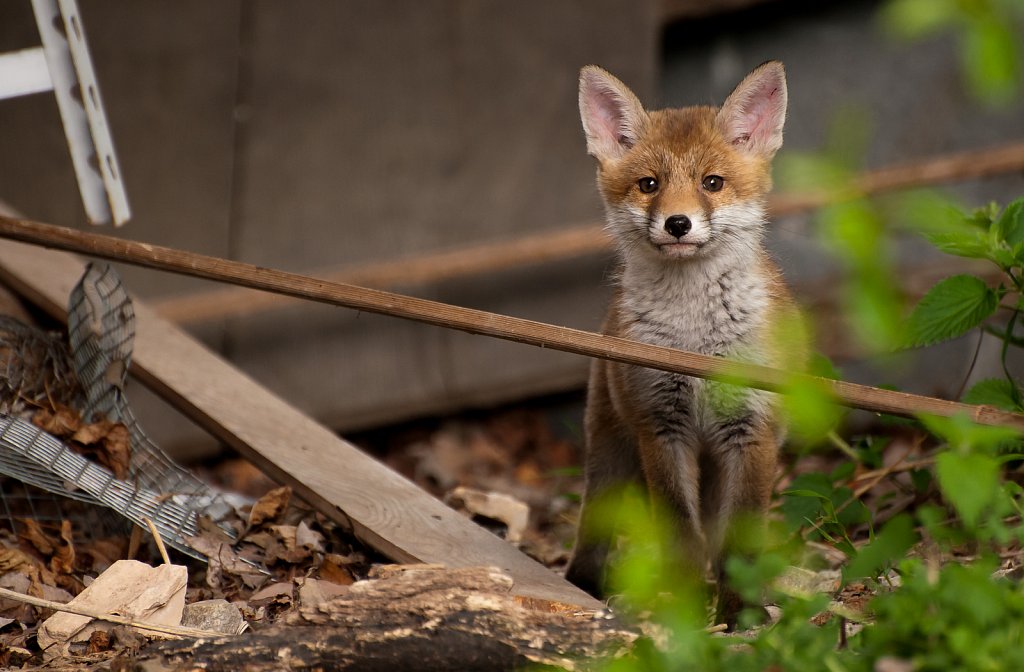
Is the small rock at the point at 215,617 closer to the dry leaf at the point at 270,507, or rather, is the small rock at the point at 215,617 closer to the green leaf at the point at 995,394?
the dry leaf at the point at 270,507

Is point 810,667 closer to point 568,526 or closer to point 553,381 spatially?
point 568,526

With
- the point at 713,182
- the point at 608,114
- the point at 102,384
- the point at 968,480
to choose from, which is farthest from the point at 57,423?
the point at 968,480

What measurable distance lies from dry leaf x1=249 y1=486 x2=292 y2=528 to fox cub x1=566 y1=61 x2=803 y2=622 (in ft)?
3.08

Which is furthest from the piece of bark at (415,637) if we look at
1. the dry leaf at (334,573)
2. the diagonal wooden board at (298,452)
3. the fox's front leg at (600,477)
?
the fox's front leg at (600,477)

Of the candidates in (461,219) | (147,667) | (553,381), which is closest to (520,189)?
(461,219)

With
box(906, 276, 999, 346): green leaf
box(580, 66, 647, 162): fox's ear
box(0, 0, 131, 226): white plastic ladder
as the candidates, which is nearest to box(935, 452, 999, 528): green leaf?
box(906, 276, 999, 346): green leaf

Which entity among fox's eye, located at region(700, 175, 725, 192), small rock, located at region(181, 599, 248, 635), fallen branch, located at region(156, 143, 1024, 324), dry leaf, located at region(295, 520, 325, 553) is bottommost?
small rock, located at region(181, 599, 248, 635)

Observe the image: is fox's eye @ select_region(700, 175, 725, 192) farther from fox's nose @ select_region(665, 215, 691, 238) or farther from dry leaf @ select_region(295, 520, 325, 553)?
dry leaf @ select_region(295, 520, 325, 553)

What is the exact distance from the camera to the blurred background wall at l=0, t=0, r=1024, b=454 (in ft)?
16.8

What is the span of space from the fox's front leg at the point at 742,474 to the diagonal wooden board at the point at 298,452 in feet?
1.39

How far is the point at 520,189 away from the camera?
558 cm

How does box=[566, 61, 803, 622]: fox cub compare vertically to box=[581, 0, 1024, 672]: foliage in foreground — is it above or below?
above

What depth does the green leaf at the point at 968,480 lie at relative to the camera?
66.7 inches

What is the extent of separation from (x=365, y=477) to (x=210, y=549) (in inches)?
21.7
